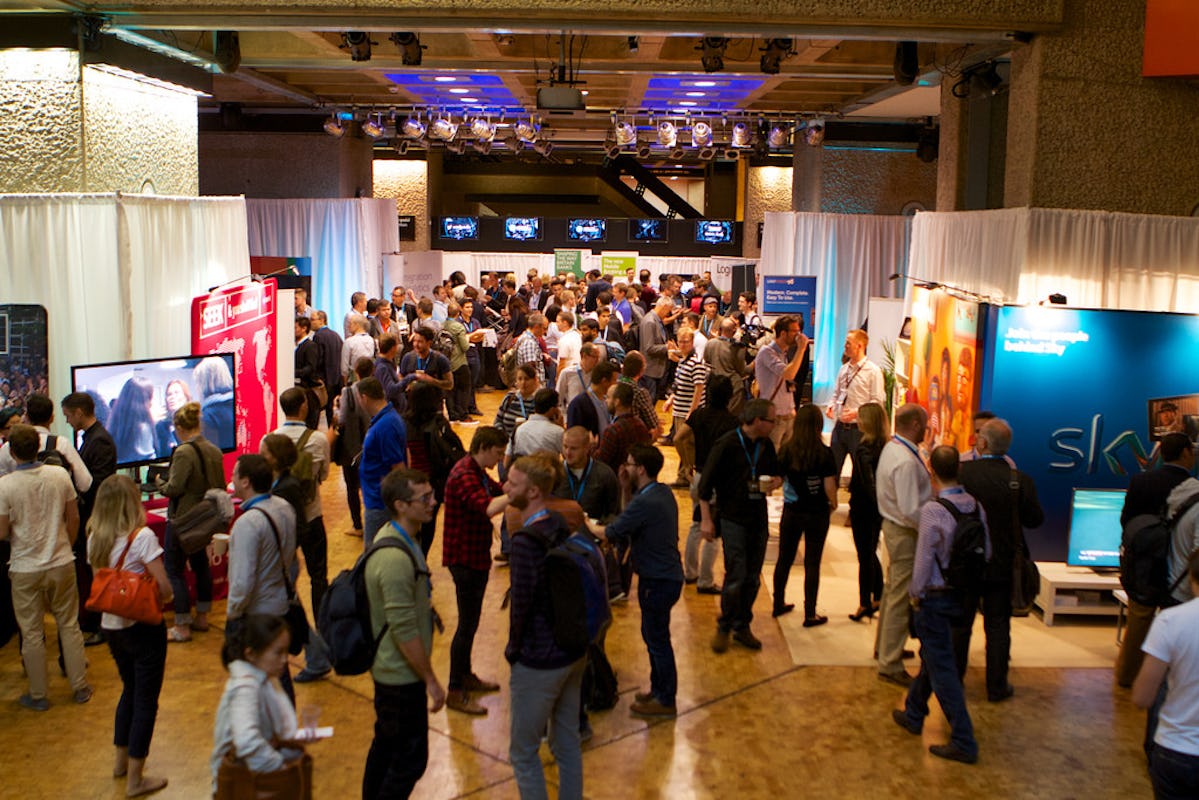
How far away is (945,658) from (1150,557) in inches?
43.8

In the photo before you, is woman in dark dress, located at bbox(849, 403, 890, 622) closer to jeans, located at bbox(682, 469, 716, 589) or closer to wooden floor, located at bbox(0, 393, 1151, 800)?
wooden floor, located at bbox(0, 393, 1151, 800)

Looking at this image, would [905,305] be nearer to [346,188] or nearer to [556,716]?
[556,716]

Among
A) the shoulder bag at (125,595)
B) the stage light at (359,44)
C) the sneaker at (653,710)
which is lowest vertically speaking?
the sneaker at (653,710)

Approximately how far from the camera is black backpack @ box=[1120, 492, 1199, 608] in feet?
17.4

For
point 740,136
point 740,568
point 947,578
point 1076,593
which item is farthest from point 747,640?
point 740,136

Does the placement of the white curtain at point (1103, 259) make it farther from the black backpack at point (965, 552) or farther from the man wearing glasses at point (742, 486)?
the black backpack at point (965, 552)

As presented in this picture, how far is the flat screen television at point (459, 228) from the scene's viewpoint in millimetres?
22266

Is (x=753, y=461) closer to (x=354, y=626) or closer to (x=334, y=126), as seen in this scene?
(x=354, y=626)

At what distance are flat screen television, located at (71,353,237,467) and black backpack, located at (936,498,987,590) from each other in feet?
13.6

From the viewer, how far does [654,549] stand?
5.23 m

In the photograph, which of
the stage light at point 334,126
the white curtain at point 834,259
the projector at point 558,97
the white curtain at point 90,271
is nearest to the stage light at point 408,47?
the projector at point 558,97

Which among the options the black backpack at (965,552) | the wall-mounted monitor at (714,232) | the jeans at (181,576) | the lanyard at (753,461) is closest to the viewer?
the black backpack at (965,552)

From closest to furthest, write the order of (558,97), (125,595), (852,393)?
(125,595)
(852,393)
(558,97)

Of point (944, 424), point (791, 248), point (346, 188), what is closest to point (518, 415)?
point (944, 424)
